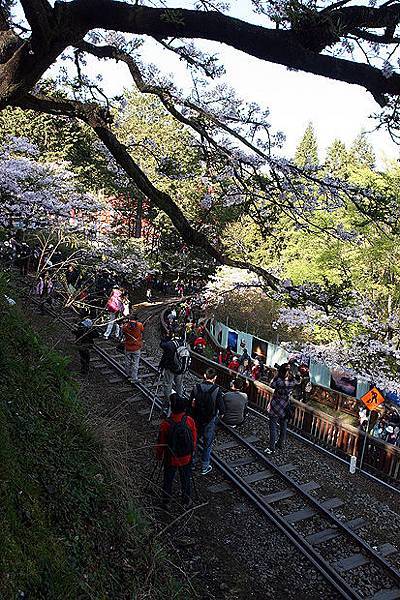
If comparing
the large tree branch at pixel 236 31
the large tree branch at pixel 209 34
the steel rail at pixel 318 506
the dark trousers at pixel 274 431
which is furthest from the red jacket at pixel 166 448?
the large tree branch at pixel 236 31

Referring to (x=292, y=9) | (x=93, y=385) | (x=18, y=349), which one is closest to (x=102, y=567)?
(x=18, y=349)

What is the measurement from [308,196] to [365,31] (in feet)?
8.51

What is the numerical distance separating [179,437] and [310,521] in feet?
9.07

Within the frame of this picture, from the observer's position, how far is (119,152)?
4441mm

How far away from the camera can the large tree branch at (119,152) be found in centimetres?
442

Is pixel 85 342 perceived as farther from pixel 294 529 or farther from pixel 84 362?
pixel 294 529

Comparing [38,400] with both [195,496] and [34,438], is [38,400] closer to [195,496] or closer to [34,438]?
[34,438]

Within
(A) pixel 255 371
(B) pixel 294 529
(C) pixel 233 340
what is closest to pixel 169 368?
(B) pixel 294 529

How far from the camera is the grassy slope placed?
3125 mm

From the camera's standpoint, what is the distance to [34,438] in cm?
452

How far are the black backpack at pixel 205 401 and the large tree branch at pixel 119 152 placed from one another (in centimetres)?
323

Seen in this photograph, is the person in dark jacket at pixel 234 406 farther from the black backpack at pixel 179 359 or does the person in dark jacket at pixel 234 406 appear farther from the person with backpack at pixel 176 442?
the person with backpack at pixel 176 442

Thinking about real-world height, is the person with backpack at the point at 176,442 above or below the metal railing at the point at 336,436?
above

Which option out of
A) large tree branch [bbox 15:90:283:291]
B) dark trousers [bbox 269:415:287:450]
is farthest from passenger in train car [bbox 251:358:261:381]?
large tree branch [bbox 15:90:283:291]
